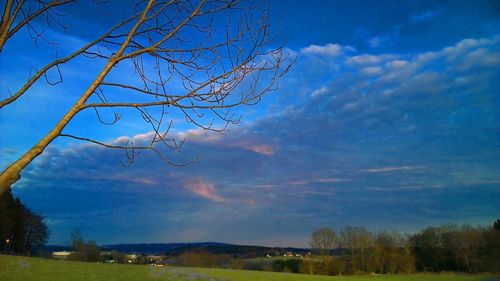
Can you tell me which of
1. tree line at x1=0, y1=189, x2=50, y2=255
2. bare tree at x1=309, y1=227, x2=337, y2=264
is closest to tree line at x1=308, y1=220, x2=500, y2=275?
bare tree at x1=309, y1=227, x2=337, y2=264

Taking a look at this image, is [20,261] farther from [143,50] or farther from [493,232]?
[493,232]

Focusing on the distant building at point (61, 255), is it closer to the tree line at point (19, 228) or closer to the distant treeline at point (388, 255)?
the tree line at point (19, 228)

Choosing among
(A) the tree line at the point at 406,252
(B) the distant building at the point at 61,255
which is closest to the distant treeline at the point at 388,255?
(A) the tree line at the point at 406,252

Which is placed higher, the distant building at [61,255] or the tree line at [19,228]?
the tree line at [19,228]

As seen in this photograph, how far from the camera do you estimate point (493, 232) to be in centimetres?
9200

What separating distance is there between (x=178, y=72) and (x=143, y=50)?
23.6 inches

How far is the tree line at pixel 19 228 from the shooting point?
78.1m

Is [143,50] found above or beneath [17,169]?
above

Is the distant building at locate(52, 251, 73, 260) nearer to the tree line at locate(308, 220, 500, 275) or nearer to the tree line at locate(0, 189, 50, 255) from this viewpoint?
the tree line at locate(0, 189, 50, 255)

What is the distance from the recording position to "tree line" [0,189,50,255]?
256 ft

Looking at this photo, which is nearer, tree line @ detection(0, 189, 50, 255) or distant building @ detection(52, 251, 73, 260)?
tree line @ detection(0, 189, 50, 255)

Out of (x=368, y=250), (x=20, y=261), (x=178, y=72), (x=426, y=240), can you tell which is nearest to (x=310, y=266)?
(x=368, y=250)

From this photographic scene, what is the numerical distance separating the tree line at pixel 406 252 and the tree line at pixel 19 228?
60517 mm

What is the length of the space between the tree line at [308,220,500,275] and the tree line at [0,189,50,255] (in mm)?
60517
